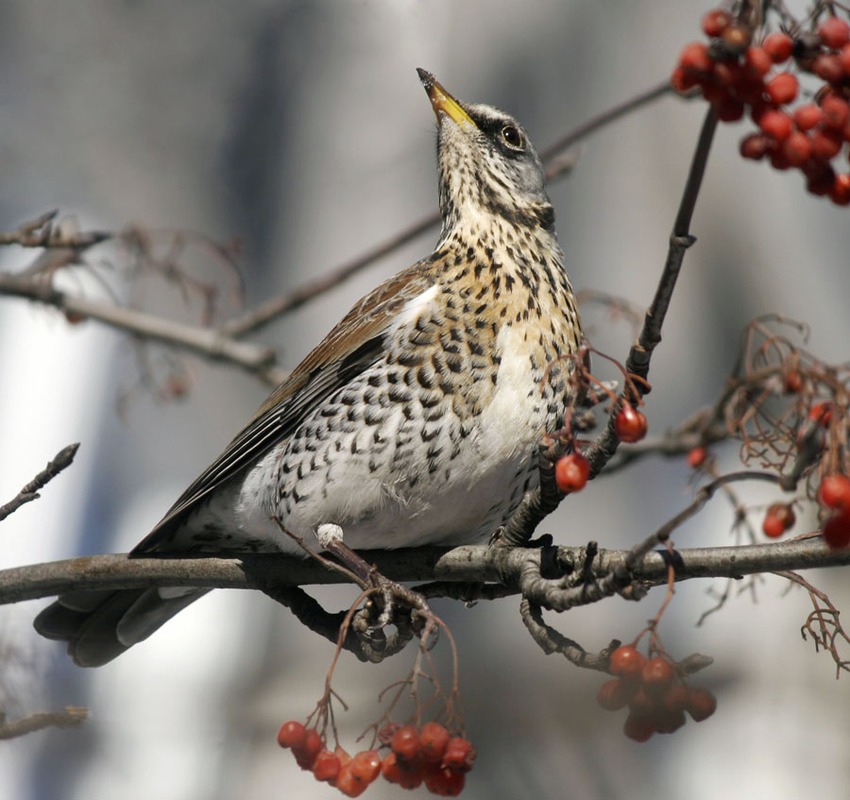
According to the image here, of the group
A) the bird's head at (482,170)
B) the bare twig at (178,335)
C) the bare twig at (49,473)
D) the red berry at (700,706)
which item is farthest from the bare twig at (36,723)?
the bird's head at (482,170)

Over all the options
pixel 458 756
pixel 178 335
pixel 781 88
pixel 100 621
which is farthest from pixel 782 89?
pixel 100 621

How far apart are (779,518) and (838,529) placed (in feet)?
0.36

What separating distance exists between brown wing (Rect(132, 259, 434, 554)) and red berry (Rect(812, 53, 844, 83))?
1.54 metres

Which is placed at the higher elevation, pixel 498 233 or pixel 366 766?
pixel 498 233

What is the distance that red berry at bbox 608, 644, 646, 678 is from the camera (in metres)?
1.96

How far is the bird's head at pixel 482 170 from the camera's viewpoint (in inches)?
126

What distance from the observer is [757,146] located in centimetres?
158

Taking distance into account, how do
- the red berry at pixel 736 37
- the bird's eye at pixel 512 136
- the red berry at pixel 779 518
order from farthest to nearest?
the bird's eye at pixel 512 136
the red berry at pixel 779 518
the red berry at pixel 736 37

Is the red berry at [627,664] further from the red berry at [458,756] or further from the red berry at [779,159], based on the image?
the red berry at [779,159]

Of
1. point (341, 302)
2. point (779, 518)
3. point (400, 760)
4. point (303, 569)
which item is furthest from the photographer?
point (341, 302)

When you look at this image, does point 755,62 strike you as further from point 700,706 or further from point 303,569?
point 303,569

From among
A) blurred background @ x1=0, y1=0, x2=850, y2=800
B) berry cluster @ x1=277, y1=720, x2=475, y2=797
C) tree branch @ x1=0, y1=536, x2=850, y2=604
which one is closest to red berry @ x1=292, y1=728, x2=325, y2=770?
berry cluster @ x1=277, y1=720, x2=475, y2=797

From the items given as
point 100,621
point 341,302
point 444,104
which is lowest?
point 341,302

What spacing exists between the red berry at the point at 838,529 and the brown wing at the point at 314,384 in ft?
4.83
